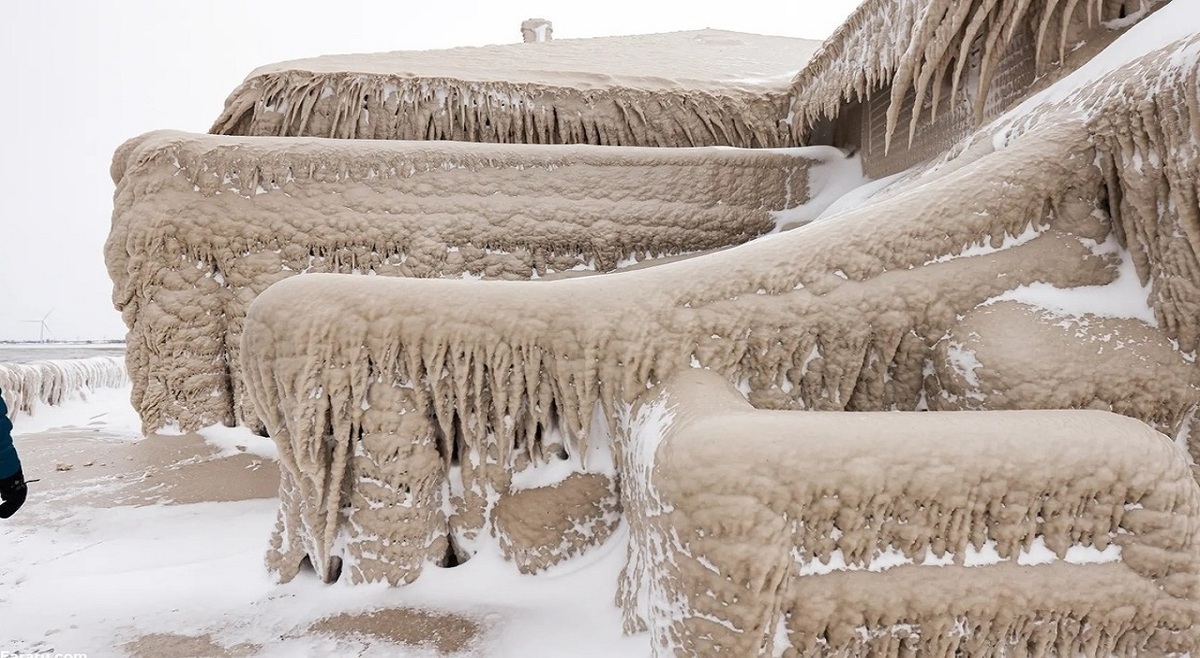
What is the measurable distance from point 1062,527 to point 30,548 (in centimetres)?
423

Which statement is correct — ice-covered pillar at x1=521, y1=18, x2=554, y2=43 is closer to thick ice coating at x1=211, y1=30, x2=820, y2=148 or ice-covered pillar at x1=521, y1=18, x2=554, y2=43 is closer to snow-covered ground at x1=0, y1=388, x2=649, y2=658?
thick ice coating at x1=211, y1=30, x2=820, y2=148

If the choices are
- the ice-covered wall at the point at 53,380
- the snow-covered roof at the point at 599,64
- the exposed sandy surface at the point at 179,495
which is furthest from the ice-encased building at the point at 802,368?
the ice-covered wall at the point at 53,380

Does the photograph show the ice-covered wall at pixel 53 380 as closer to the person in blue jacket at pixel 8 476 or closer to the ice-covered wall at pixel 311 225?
the ice-covered wall at pixel 311 225

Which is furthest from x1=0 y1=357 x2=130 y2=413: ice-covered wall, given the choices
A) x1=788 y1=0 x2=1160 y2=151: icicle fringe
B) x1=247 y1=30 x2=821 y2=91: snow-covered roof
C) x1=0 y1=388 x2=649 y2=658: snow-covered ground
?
x1=788 y1=0 x2=1160 y2=151: icicle fringe

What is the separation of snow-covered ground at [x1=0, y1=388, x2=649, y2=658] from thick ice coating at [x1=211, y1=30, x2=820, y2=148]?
292 cm

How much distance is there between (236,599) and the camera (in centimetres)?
233

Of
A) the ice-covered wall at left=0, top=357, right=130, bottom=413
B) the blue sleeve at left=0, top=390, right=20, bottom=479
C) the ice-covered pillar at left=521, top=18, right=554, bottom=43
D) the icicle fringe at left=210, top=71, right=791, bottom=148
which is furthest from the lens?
the ice-covered pillar at left=521, top=18, right=554, bottom=43

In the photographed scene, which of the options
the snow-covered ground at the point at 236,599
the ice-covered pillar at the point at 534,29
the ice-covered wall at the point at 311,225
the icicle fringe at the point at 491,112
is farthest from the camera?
the ice-covered pillar at the point at 534,29

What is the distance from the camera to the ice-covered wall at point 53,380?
813 centimetres

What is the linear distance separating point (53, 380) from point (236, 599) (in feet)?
31.7

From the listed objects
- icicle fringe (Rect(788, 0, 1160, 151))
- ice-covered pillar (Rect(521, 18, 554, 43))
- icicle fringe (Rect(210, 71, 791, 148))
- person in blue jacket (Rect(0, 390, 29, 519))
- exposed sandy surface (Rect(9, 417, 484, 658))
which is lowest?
exposed sandy surface (Rect(9, 417, 484, 658))

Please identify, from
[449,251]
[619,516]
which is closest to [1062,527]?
[619,516]

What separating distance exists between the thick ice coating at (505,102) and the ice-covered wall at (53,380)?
590 centimetres

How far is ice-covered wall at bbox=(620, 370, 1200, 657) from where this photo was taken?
155cm
